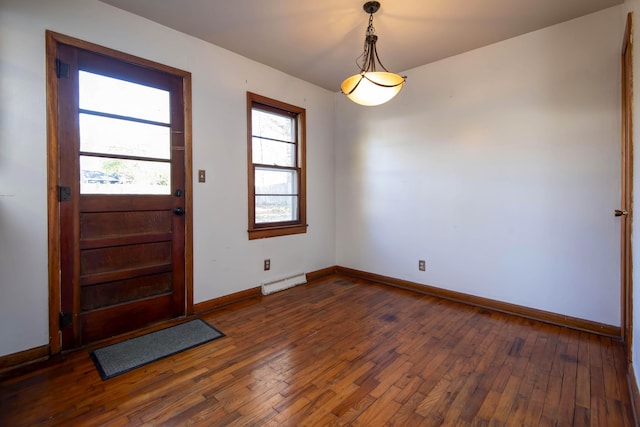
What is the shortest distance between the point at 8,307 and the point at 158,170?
1359 millimetres

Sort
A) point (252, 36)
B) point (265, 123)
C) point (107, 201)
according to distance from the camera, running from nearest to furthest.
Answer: point (107, 201) < point (252, 36) < point (265, 123)

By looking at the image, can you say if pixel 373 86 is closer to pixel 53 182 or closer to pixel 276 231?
pixel 276 231

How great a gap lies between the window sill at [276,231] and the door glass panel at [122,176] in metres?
1.02

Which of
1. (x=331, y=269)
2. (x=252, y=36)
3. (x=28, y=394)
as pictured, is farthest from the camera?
(x=331, y=269)

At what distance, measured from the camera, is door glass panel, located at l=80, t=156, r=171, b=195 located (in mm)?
2250

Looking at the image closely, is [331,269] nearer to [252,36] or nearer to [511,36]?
[252,36]

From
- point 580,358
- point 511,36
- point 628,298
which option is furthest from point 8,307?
point 511,36

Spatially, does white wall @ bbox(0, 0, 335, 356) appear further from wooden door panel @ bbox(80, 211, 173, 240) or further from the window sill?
wooden door panel @ bbox(80, 211, 173, 240)

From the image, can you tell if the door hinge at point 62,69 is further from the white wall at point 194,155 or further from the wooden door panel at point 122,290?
the wooden door panel at point 122,290

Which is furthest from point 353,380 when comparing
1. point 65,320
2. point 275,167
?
point 275,167

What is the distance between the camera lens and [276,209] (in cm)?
367

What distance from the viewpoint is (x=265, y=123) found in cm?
353

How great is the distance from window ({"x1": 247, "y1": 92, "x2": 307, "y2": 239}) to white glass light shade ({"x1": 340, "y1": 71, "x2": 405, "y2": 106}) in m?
1.45

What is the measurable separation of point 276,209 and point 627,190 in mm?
3150
